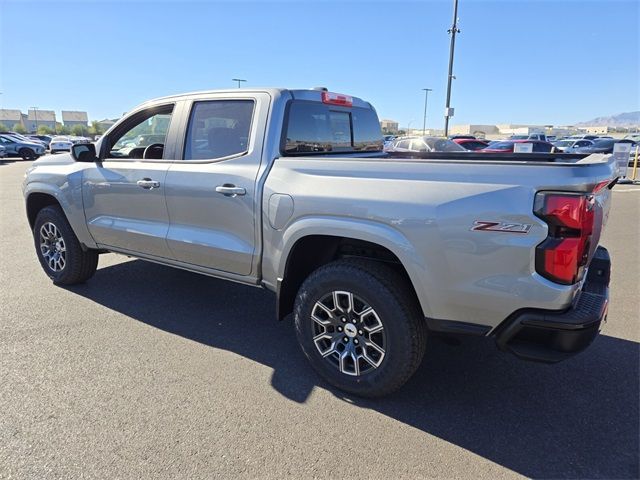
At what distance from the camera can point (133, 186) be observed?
13.0 feet

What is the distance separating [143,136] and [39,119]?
4565 inches

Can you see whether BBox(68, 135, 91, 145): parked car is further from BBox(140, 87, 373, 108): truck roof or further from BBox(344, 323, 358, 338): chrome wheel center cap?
BBox(344, 323, 358, 338): chrome wheel center cap

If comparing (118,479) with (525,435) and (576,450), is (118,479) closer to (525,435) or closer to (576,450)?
(525,435)

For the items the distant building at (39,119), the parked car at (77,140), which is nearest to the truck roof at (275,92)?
the parked car at (77,140)

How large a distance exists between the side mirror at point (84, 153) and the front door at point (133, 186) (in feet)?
0.30

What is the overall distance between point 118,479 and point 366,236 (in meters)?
1.83

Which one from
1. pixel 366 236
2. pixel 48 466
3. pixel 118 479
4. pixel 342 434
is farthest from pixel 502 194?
pixel 48 466

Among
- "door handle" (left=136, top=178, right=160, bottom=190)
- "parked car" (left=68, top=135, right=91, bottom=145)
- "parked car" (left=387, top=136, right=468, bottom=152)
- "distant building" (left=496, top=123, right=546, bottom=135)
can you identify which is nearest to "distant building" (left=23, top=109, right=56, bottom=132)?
"parked car" (left=68, top=135, right=91, bottom=145)

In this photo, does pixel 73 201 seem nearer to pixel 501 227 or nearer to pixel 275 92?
pixel 275 92

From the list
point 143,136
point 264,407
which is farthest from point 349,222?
point 143,136

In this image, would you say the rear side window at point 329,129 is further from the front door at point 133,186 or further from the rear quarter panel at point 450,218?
the front door at point 133,186

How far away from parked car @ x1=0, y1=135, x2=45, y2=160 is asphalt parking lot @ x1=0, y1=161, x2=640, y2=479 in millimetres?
30063

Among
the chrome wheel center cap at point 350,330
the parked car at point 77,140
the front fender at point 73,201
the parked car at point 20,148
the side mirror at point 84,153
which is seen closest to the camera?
the chrome wheel center cap at point 350,330

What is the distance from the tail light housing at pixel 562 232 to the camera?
2.14 meters
